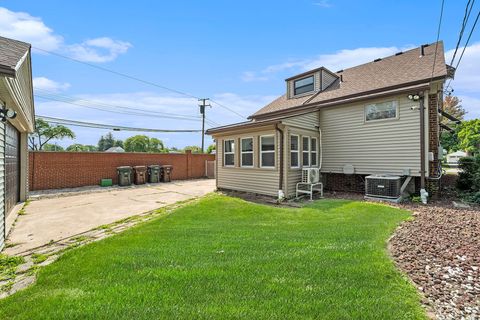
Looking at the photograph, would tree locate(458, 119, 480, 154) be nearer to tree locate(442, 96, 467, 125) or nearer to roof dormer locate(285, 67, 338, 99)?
tree locate(442, 96, 467, 125)

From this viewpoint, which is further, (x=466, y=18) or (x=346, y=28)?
(x=346, y=28)

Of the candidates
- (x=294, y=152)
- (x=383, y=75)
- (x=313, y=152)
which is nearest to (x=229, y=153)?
(x=294, y=152)

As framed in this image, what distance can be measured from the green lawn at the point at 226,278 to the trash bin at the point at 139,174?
10284mm

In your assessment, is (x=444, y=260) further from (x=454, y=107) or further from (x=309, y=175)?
(x=454, y=107)

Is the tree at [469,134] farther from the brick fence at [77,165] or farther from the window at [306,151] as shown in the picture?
the brick fence at [77,165]

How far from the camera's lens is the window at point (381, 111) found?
881 centimetres

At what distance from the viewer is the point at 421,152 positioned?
8.04 meters

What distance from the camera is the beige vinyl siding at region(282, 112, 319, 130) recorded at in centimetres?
869

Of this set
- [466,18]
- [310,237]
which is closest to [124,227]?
[310,237]

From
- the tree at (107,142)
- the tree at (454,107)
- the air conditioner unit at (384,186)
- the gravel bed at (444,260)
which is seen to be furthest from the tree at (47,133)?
the tree at (454,107)

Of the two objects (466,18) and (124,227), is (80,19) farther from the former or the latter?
(466,18)

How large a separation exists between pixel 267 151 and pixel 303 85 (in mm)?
6500

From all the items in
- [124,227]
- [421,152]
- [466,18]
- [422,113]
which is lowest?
[124,227]

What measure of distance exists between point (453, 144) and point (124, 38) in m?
34.3
